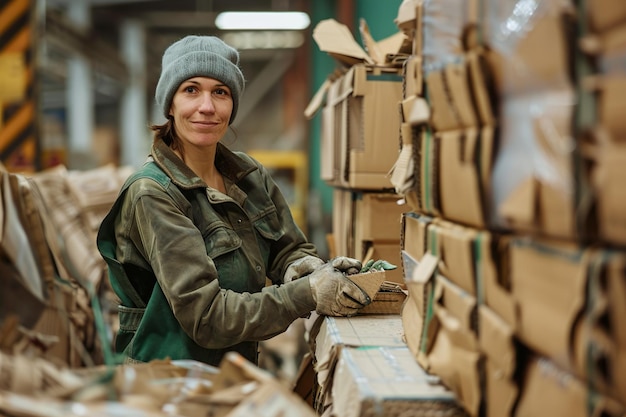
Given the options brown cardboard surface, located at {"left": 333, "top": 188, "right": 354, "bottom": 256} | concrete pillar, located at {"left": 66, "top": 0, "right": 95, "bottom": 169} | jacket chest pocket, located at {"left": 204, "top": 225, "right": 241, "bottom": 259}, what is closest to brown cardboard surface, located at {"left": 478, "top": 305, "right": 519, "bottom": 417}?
jacket chest pocket, located at {"left": 204, "top": 225, "right": 241, "bottom": 259}

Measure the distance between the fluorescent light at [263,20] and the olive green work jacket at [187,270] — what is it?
8942 millimetres

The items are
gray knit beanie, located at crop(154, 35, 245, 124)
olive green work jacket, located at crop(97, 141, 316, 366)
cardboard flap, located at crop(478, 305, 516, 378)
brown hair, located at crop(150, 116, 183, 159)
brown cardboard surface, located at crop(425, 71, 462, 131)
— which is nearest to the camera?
cardboard flap, located at crop(478, 305, 516, 378)

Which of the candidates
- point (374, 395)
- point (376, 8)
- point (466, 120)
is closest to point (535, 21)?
point (466, 120)

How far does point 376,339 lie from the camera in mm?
2156

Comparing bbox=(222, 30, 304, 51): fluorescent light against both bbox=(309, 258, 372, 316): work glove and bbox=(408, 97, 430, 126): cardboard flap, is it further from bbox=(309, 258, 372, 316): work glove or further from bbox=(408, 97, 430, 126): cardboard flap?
bbox=(408, 97, 430, 126): cardboard flap

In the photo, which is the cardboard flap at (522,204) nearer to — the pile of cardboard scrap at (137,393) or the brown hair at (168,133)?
the pile of cardboard scrap at (137,393)

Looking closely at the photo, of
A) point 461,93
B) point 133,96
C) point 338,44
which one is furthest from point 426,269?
point 133,96

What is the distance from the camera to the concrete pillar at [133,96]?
43.0 ft

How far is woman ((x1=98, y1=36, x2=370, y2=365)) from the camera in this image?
231 cm

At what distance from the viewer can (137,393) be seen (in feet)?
5.16

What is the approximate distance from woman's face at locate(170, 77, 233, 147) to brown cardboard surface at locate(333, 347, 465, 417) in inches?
42.6

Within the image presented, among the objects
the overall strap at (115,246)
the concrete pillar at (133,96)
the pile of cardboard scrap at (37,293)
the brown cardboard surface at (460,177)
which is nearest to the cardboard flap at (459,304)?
the brown cardboard surface at (460,177)

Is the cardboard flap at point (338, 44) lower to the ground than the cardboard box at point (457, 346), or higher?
higher

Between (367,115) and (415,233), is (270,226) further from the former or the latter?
(415,233)
